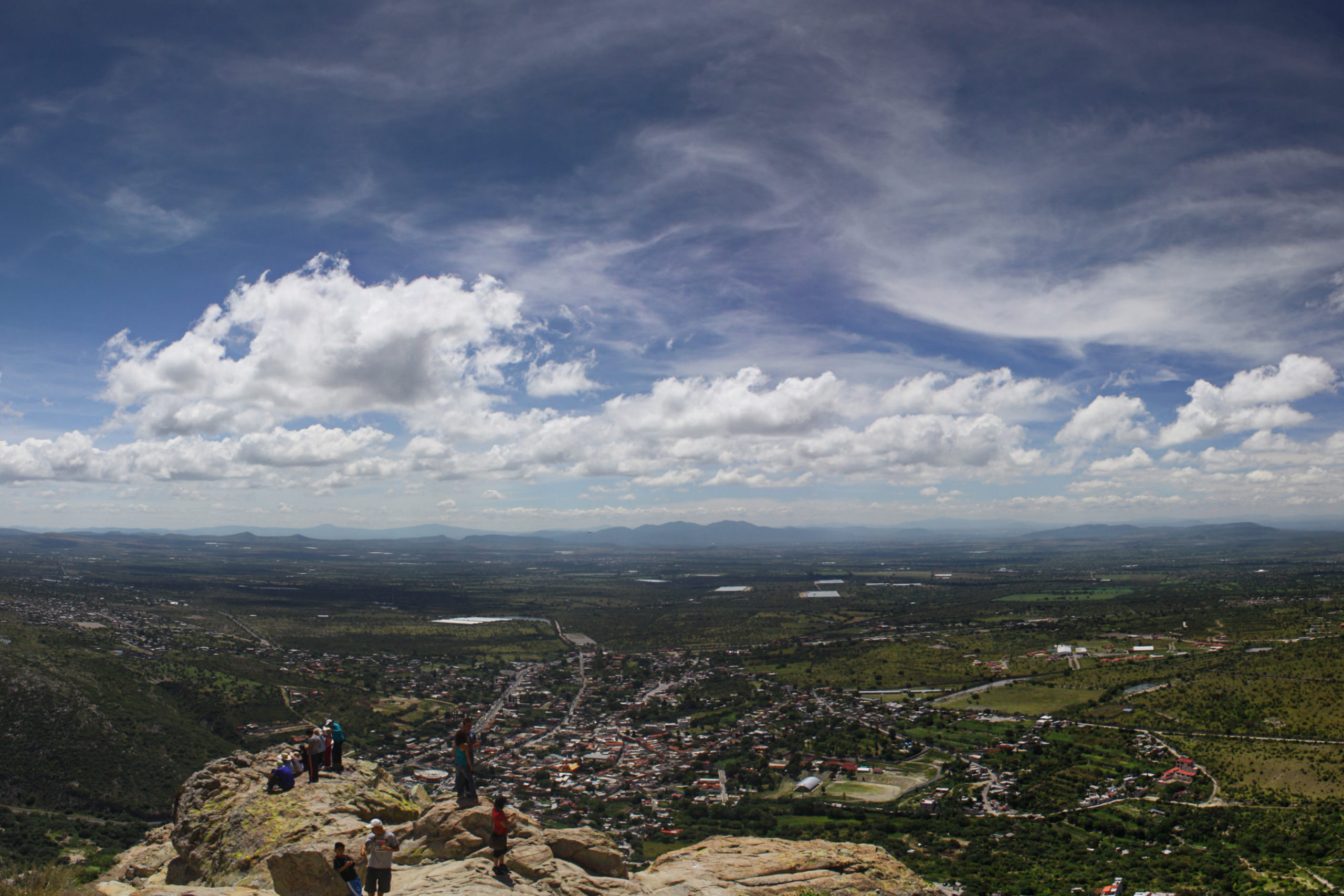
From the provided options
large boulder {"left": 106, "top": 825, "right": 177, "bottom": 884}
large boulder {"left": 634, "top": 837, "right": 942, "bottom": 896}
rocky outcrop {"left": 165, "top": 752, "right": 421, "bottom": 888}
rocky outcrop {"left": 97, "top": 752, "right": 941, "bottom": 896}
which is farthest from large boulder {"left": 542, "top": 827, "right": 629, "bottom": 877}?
large boulder {"left": 106, "top": 825, "right": 177, "bottom": 884}

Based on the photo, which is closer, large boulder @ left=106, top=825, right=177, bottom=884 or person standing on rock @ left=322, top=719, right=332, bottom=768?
large boulder @ left=106, top=825, right=177, bottom=884

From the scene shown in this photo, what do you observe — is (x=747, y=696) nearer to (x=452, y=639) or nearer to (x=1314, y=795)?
(x=1314, y=795)

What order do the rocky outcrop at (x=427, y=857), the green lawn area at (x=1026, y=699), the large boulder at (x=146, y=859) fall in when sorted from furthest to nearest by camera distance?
the green lawn area at (x=1026, y=699), the large boulder at (x=146, y=859), the rocky outcrop at (x=427, y=857)

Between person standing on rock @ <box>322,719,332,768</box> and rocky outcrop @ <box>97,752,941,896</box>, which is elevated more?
person standing on rock @ <box>322,719,332,768</box>

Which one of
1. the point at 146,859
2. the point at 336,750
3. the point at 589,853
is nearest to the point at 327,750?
the point at 336,750

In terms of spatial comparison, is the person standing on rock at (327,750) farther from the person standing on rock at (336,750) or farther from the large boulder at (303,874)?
the large boulder at (303,874)

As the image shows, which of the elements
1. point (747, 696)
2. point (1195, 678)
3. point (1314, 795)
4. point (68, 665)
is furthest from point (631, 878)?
point (1195, 678)

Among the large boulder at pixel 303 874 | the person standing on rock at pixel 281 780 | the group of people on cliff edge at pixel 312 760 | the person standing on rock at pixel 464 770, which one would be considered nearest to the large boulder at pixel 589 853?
the person standing on rock at pixel 464 770

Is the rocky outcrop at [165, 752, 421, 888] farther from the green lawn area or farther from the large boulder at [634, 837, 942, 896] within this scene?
the green lawn area
